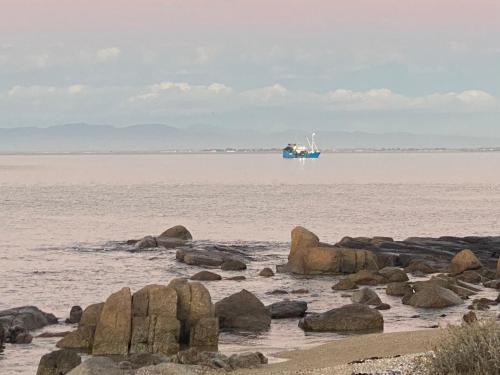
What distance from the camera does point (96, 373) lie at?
66.9 feet

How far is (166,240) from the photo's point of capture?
59906mm

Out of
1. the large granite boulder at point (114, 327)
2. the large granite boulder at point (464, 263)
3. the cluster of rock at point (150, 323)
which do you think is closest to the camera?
the large granite boulder at point (114, 327)

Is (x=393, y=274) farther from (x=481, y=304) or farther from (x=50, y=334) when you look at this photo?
(x=50, y=334)

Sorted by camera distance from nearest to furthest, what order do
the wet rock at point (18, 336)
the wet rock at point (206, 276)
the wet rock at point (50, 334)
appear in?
the wet rock at point (18, 336) < the wet rock at point (50, 334) < the wet rock at point (206, 276)

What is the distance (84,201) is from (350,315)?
8476cm

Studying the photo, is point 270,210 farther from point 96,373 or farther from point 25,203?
point 96,373

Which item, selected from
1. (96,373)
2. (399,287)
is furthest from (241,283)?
(96,373)

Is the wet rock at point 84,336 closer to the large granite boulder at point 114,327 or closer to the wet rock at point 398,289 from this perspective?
the large granite boulder at point 114,327

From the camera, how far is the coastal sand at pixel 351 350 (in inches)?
951

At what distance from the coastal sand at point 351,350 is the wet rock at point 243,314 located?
4.56 m

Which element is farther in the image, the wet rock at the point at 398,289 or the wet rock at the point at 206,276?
the wet rock at the point at 206,276

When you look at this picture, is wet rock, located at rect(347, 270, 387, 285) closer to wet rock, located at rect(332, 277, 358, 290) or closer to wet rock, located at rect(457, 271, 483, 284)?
wet rock, located at rect(332, 277, 358, 290)

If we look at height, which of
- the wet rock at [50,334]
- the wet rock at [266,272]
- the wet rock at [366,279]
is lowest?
the wet rock at [50,334]

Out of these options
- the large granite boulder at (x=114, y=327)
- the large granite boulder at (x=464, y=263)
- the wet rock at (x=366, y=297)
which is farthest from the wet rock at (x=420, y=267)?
the large granite boulder at (x=114, y=327)
